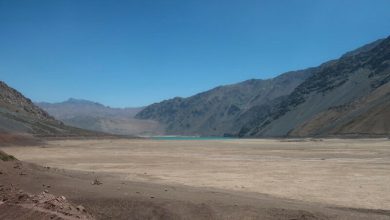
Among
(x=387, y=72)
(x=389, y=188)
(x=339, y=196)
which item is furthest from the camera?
(x=387, y=72)

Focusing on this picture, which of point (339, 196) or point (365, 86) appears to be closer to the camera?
point (339, 196)

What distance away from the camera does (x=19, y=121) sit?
10738cm

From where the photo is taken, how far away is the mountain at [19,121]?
97.0m

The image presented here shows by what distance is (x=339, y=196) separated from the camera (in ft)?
63.4

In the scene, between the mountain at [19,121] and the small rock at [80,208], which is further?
the mountain at [19,121]

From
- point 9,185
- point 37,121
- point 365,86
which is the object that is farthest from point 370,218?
point 365,86

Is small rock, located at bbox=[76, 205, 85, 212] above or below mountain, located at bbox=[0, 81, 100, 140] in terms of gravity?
below

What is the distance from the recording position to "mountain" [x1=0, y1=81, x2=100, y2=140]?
318 feet

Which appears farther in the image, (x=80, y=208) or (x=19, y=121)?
(x=19, y=121)

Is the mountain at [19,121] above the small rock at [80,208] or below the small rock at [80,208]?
above

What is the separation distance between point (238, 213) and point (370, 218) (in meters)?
3.82

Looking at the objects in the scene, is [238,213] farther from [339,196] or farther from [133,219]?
[339,196]

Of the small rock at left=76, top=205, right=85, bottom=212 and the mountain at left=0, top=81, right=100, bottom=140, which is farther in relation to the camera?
the mountain at left=0, top=81, right=100, bottom=140

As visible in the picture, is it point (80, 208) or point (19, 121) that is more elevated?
point (19, 121)
